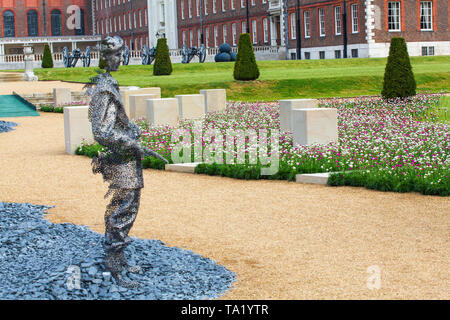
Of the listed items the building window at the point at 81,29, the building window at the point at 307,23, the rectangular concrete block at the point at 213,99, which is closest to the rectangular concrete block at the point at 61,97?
the rectangular concrete block at the point at 213,99

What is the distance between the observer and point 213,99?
17.1 metres

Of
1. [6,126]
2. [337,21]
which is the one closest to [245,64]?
[6,126]

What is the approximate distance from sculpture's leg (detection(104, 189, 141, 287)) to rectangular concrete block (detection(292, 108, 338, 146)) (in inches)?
242

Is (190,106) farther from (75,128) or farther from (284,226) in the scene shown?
(284,226)

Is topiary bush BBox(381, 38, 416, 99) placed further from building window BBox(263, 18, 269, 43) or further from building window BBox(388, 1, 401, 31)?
building window BBox(263, 18, 269, 43)

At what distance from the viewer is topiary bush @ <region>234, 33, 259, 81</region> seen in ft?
78.0

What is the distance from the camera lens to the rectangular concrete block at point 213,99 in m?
17.0

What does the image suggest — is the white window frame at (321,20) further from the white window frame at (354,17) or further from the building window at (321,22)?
the white window frame at (354,17)

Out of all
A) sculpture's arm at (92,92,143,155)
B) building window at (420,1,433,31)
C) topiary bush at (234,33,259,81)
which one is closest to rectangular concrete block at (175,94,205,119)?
topiary bush at (234,33,259,81)

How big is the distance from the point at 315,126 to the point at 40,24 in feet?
236

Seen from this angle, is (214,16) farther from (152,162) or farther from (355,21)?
(152,162)

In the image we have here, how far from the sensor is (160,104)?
14.0 meters

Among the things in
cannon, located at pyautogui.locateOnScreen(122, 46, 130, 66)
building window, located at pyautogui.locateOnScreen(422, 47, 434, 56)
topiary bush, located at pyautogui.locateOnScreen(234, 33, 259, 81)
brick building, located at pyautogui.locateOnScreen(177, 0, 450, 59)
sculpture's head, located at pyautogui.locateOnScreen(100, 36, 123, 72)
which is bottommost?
sculpture's head, located at pyautogui.locateOnScreen(100, 36, 123, 72)

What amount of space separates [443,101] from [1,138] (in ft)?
34.1
